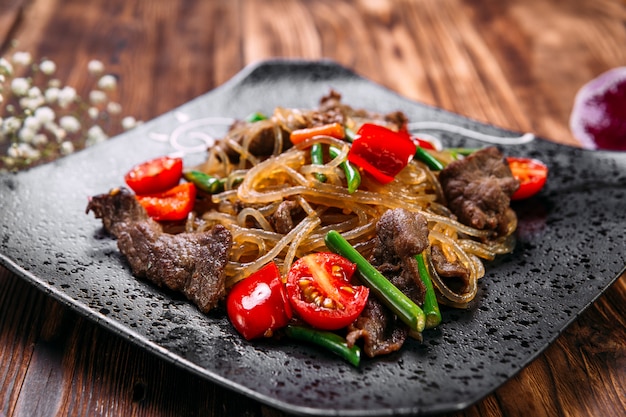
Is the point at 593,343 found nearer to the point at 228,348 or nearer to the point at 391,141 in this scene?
the point at 391,141

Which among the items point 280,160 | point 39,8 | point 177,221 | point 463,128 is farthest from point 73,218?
point 39,8

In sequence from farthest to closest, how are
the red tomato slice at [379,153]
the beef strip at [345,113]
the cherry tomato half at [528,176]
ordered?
the cherry tomato half at [528,176], the beef strip at [345,113], the red tomato slice at [379,153]

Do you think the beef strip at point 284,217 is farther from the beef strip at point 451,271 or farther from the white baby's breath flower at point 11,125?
the white baby's breath flower at point 11,125

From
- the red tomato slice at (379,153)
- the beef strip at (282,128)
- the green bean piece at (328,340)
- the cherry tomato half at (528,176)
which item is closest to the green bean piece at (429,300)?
the green bean piece at (328,340)

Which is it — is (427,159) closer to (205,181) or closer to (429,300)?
(429,300)

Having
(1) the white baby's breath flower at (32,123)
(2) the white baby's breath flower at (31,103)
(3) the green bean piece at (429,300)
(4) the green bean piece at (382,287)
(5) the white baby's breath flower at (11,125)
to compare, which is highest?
(4) the green bean piece at (382,287)

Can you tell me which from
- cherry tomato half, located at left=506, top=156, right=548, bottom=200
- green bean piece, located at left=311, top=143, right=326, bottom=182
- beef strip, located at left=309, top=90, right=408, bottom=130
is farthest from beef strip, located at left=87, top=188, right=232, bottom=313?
cherry tomato half, located at left=506, top=156, right=548, bottom=200

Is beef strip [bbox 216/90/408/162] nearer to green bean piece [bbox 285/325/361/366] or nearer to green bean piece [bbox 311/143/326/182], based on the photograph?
green bean piece [bbox 311/143/326/182]
